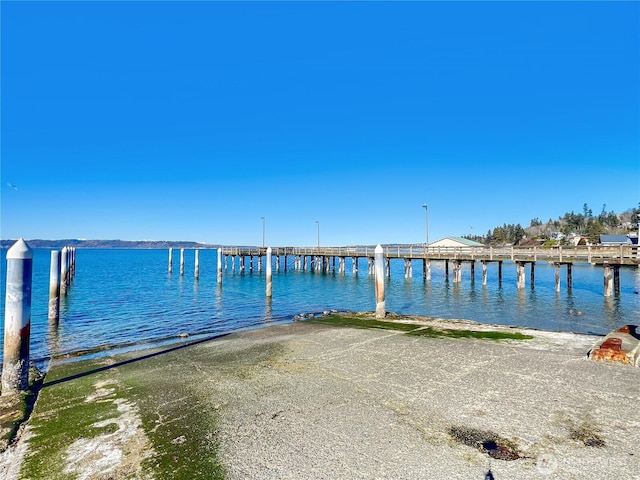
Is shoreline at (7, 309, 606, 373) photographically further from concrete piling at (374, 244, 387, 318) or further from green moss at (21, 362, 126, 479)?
green moss at (21, 362, 126, 479)

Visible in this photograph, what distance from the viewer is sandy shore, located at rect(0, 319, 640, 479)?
4168mm

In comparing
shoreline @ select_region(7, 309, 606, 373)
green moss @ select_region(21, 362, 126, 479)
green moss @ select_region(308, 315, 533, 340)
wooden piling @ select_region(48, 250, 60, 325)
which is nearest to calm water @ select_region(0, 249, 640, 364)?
shoreline @ select_region(7, 309, 606, 373)

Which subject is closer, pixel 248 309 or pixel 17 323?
pixel 17 323

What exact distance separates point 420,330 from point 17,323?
405 inches

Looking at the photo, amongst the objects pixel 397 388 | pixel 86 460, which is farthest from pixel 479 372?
pixel 86 460

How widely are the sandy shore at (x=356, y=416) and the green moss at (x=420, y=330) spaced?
158 centimetres

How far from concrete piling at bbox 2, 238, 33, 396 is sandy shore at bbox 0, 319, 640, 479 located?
0.62 meters

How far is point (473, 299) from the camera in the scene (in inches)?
1040

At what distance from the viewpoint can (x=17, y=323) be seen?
7.19 meters

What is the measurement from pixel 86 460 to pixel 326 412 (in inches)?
124

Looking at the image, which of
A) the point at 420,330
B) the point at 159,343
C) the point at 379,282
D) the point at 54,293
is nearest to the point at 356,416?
the point at 420,330

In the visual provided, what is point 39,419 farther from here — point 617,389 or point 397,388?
point 617,389

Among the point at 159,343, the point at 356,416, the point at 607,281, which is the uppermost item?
the point at 607,281

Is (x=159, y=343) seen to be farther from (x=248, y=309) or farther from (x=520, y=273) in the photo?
(x=520, y=273)
